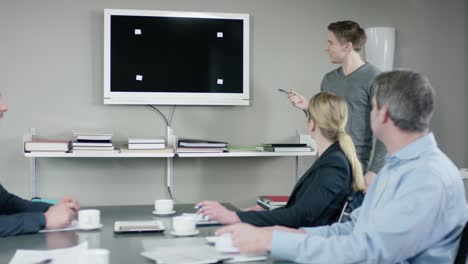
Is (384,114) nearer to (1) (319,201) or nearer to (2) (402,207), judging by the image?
(2) (402,207)

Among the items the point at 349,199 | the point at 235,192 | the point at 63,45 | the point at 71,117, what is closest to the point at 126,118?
the point at 71,117

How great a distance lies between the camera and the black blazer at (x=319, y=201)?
192 centimetres

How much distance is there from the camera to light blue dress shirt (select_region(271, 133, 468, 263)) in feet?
4.15

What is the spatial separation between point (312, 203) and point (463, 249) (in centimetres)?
71

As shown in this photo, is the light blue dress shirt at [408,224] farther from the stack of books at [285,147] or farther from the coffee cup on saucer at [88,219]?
the stack of books at [285,147]

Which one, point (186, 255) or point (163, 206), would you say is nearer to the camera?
point (186, 255)

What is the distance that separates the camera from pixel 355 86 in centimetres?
297

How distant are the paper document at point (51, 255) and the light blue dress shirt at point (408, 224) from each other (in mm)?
541

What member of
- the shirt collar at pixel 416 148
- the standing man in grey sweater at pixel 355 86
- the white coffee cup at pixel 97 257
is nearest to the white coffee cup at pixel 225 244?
the white coffee cup at pixel 97 257

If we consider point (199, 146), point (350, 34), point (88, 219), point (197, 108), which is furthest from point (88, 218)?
point (197, 108)

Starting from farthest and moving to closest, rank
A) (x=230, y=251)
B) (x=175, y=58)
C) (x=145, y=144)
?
(x=175, y=58) → (x=145, y=144) → (x=230, y=251)

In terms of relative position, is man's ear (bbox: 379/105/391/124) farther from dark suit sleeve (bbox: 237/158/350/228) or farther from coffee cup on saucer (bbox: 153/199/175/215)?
coffee cup on saucer (bbox: 153/199/175/215)

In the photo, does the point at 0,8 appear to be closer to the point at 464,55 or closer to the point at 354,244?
the point at 354,244

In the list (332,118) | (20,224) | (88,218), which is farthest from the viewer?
(332,118)
